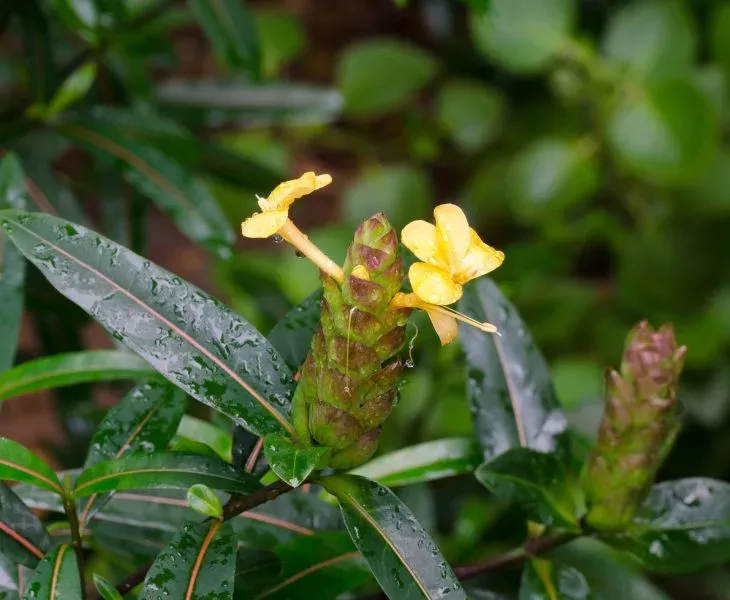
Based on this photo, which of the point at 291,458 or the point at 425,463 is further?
the point at 425,463

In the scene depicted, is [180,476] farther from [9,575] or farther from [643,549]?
[643,549]

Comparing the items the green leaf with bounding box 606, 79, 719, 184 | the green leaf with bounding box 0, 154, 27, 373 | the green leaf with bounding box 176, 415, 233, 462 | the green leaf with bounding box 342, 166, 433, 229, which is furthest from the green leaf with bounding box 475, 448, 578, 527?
the green leaf with bounding box 342, 166, 433, 229

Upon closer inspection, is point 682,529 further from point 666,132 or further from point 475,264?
point 666,132

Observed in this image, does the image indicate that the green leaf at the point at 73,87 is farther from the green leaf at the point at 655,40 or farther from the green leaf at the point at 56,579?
the green leaf at the point at 655,40

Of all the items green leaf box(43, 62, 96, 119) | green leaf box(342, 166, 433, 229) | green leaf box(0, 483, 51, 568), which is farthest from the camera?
green leaf box(342, 166, 433, 229)

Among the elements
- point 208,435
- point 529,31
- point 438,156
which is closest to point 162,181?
A: point 208,435

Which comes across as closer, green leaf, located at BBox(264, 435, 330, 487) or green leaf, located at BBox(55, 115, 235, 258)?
green leaf, located at BBox(264, 435, 330, 487)

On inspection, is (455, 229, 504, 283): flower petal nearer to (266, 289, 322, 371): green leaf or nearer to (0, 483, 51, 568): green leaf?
(266, 289, 322, 371): green leaf
